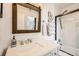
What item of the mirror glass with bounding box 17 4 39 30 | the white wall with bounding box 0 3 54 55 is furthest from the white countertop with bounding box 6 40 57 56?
the mirror glass with bounding box 17 4 39 30

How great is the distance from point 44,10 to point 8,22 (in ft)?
1.51

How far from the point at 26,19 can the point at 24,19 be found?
0.08ft

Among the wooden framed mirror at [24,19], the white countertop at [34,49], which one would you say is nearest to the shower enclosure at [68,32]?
the white countertop at [34,49]

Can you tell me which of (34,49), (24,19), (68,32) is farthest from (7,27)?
(68,32)

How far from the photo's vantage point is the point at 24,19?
3.95 ft

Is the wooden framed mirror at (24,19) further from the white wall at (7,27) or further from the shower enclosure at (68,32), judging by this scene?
the shower enclosure at (68,32)

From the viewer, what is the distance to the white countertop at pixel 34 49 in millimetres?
1123

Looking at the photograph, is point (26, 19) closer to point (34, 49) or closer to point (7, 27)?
point (7, 27)

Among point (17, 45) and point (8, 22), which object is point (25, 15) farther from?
point (17, 45)

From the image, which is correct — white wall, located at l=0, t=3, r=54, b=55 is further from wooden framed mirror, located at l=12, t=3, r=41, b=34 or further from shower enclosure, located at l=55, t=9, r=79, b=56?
shower enclosure, located at l=55, t=9, r=79, b=56

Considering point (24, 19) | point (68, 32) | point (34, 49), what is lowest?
point (34, 49)

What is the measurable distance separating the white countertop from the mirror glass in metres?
0.20

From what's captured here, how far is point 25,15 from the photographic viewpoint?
1.21m

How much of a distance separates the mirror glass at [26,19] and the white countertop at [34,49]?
0.67 feet
